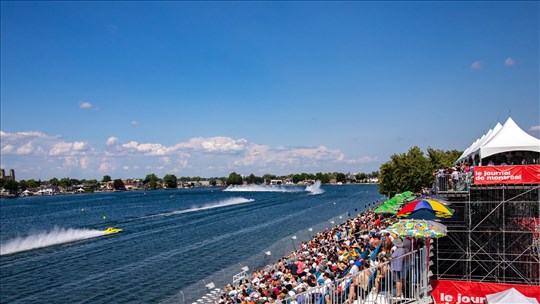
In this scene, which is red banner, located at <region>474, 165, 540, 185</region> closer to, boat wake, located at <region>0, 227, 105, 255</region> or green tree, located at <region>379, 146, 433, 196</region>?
green tree, located at <region>379, 146, 433, 196</region>

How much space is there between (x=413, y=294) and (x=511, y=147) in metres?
10.2

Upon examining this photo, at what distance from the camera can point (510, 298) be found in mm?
11789

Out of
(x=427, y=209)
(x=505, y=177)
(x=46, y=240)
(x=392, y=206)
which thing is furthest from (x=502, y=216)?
(x=46, y=240)

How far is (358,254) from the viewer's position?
19.6 metres

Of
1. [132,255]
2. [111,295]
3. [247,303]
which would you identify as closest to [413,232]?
[247,303]

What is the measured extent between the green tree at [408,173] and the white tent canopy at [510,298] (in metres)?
47.9

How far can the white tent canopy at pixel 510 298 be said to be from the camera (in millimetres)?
11688

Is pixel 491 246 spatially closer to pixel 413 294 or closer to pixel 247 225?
pixel 413 294

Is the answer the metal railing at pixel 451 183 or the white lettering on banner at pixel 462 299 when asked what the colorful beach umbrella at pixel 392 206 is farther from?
the white lettering on banner at pixel 462 299

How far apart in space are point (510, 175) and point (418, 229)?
19.6ft

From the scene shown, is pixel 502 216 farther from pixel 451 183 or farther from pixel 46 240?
pixel 46 240

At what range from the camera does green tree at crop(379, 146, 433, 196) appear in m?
58.1

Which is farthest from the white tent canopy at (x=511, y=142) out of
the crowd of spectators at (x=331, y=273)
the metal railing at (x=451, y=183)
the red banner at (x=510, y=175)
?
the crowd of spectators at (x=331, y=273)

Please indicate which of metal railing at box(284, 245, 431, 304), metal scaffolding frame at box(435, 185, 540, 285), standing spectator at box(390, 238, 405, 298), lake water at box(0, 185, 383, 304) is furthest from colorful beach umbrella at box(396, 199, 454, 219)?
lake water at box(0, 185, 383, 304)
